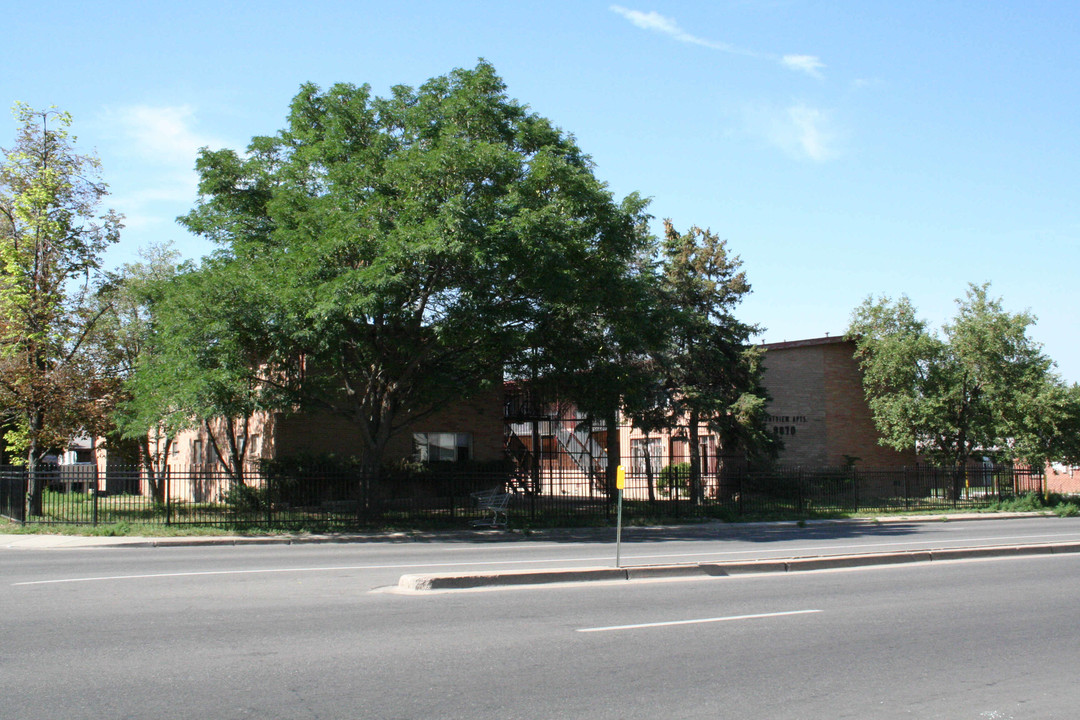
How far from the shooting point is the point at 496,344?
1986 centimetres

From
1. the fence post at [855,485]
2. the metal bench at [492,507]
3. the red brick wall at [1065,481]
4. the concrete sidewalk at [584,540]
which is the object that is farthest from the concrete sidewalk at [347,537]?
the red brick wall at [1065,481]

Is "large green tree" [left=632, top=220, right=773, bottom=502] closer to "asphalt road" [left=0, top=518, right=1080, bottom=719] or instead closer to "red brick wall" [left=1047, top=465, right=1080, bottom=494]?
"asphalt road" [left=0, top=518, right=1080, bottom=719]

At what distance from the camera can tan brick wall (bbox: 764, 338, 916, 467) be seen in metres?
39.7

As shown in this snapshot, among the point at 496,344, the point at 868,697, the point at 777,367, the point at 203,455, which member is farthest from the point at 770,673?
the point at 777,367

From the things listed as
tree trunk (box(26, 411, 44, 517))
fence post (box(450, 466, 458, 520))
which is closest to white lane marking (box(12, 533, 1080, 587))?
fence post (box(450, 466, 458, 520))

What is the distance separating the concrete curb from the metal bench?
10.3 m

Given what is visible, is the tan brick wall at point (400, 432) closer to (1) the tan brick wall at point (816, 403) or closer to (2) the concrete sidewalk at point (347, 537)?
(2) the concrete sidewalk at point (347, 537)

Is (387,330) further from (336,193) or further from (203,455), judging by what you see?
(203,455)

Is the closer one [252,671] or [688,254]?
[252,671]

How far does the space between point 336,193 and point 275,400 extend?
5391 millimetres

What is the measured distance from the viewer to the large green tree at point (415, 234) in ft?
57.2

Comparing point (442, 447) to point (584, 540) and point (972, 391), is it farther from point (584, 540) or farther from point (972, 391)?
point (972, 391)

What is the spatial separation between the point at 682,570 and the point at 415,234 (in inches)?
334

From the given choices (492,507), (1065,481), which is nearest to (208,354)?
(492,507)
